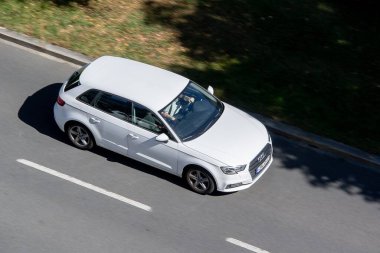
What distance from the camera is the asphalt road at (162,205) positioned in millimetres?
11055

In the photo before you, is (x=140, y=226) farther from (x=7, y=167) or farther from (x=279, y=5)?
(x=279, y=5)

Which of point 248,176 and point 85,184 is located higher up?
point 248,176

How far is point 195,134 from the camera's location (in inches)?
478

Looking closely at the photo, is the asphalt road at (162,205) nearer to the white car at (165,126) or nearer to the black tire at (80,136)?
the black tire at (80,136)

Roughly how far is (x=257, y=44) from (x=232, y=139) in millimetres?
4894

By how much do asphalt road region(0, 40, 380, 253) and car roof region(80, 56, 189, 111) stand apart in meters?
1.39

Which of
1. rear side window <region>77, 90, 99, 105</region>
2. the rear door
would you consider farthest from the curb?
the rear door

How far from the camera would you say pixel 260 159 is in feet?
40.3

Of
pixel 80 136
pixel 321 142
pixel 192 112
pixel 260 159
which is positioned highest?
pixel 192 112

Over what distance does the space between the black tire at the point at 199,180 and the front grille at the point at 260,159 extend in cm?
75

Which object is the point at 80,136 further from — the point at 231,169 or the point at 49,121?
the point at 231,169

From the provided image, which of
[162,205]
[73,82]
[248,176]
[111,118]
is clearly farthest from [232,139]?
[73,82]

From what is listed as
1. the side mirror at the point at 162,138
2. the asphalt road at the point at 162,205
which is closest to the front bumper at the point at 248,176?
the asphalt road at the point at 162,205

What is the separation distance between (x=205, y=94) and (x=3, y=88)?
14.9ft
